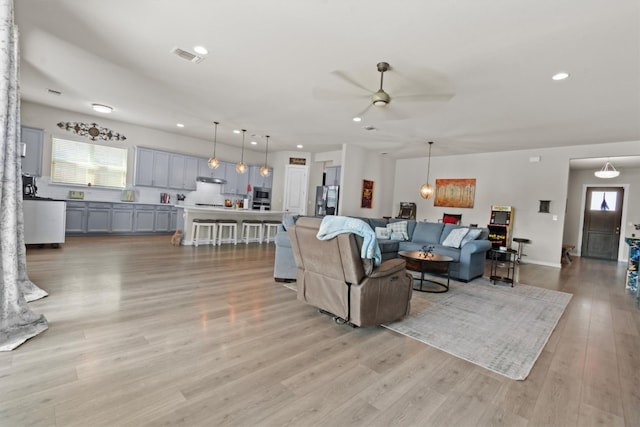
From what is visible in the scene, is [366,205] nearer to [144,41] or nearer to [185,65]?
[185,65]

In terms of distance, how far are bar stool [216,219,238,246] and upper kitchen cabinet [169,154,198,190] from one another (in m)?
2.11

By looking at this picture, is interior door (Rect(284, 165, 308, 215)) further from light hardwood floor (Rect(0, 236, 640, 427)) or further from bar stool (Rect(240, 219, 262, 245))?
light hardwood floor (Rect(0, 236, 640, 427))

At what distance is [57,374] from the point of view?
181 cm

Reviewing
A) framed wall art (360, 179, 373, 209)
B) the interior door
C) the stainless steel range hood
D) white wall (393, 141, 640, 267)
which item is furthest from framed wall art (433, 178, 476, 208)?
the stainless steel range hood

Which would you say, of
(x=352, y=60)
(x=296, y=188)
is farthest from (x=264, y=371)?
(x=296, y=188)

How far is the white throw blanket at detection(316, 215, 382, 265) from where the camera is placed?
257cm

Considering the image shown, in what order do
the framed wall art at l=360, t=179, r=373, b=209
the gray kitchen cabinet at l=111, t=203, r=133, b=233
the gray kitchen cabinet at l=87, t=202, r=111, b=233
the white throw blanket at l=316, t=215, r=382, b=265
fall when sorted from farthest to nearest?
the framed wall art at l=360, t=179, r=373, b=209 < the gray kitchen cabinet at l=111, t=203, r=133, b=233 < the gray kitchen cabinet at l=87, t=202, r=111, b=233 < the white throw blanket at l=316, t=215, r=382, b=265

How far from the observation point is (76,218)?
690 cm

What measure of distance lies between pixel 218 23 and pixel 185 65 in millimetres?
Answer: 1226

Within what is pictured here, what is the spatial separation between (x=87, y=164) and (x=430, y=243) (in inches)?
327

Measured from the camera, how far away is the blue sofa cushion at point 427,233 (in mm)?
5926

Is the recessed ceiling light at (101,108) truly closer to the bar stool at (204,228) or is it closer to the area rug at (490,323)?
the bar stool at (204,228)

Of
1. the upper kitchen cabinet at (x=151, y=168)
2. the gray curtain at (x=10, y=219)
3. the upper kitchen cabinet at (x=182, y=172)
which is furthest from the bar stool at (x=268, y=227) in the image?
the gray curtain at (x=10, y=219)

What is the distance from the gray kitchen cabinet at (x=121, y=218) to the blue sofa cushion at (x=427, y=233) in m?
7.14
